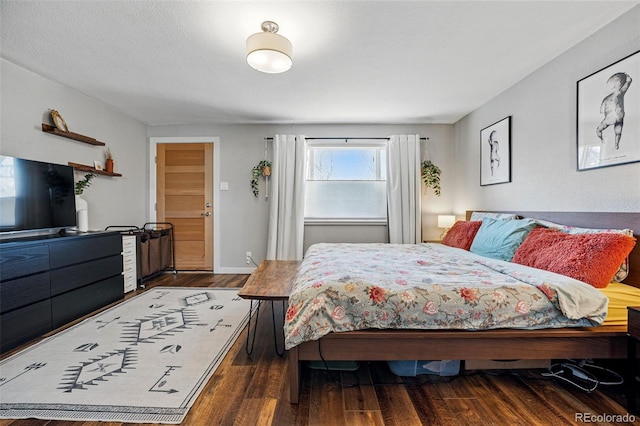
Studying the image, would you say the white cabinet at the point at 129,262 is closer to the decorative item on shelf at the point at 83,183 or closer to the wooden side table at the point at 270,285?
the decorative item on shelf at the point at 83,183

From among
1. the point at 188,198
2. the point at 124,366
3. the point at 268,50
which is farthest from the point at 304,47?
the point at 188,198

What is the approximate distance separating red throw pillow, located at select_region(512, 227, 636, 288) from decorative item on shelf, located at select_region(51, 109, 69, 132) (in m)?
4.46

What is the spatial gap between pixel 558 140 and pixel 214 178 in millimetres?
4180

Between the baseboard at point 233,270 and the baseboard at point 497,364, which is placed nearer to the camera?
the baseboard at point 497,364

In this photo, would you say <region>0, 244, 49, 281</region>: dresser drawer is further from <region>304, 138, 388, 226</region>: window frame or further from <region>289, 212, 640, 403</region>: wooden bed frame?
<region>304, 138, 388, 226</region>: window frame

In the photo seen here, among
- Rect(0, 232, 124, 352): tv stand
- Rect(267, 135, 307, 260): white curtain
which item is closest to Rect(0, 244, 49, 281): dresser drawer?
Rect(0, 232, 124, 352): tv stand

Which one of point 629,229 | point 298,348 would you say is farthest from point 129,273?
point 629,229

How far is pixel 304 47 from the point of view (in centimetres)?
227

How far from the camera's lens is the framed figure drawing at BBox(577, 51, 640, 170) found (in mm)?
1775

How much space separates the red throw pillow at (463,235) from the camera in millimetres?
2938

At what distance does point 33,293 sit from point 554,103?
457cm

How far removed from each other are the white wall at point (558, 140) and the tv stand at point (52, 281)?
4.30 meters

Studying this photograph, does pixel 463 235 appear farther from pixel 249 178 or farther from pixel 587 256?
pixel 249 178
